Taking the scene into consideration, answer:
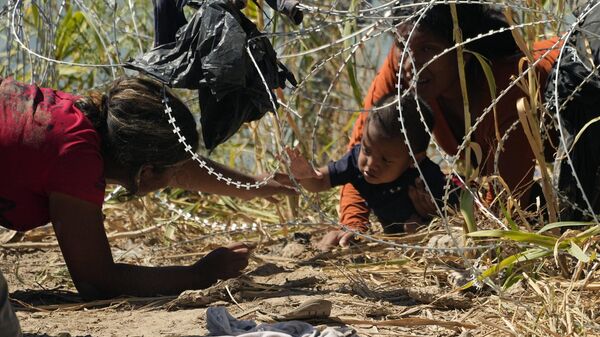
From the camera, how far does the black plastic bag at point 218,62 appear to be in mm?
3141

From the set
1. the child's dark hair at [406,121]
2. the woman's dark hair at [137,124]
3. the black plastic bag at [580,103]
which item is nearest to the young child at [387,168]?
the child's dark hair at [406,121]

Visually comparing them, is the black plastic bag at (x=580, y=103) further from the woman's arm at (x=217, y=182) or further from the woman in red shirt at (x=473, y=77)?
the woman's arm at (x=217, y=182)

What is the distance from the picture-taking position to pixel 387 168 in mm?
4105

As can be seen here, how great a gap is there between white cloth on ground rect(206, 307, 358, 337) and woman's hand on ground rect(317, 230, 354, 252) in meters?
1.20

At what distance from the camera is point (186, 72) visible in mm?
3189

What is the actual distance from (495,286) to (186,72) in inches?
43.7

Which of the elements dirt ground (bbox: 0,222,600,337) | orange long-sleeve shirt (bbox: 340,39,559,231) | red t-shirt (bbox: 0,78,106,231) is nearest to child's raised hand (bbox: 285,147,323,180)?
dirt ground (bbox: 0,222,600,337)

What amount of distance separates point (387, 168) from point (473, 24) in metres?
0.66

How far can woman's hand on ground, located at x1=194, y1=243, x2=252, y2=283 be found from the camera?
11.1ft

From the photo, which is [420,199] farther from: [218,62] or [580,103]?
[218,62]

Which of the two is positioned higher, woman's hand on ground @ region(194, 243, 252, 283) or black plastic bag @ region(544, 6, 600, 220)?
black plastic bag @ region(544, 6, 600, 220)

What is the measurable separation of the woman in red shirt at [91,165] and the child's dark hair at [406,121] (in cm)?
90

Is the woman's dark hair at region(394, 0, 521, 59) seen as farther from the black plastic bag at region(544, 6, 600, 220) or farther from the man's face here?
the black plastic bag at region(544, 6, 600, 220)

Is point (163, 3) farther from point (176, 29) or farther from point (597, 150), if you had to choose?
point (597, 150)
